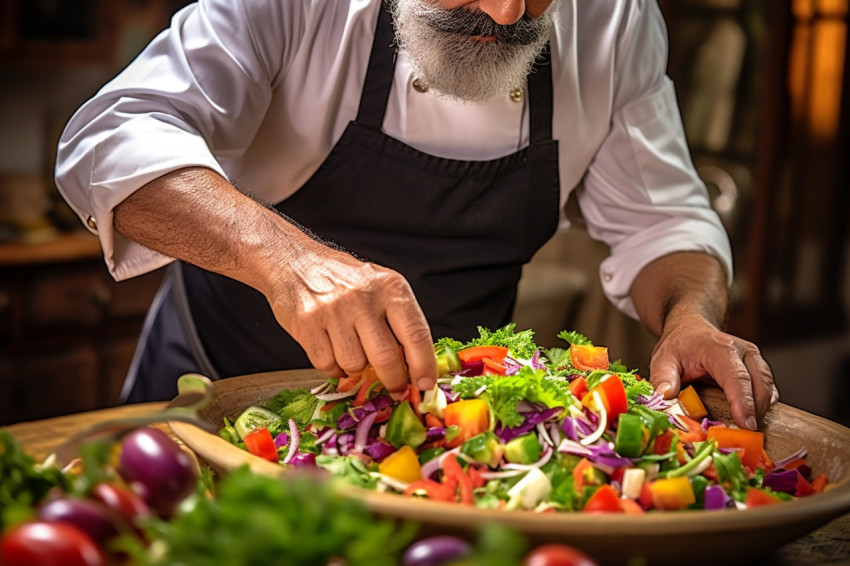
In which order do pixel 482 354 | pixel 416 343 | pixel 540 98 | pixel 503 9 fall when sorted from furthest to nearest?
pixel 540 98 < pixel 503 9 < pixel 482 354 < pixel 416 343

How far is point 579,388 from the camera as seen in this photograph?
1474 millimetres

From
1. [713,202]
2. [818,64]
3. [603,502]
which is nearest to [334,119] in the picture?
[603,502]

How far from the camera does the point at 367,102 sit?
2.00 metres

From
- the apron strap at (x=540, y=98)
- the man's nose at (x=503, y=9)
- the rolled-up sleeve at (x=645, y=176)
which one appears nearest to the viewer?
the man's nose at (x=503, y=9)

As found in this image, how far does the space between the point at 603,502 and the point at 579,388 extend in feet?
1.02

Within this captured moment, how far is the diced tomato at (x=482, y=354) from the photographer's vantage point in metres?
1.52

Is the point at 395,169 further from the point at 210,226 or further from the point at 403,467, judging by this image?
the point at 403,467

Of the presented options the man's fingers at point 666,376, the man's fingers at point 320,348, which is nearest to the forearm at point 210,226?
the man's fingers at point 320,348

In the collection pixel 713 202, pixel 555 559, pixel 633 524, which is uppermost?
pixel 555 559

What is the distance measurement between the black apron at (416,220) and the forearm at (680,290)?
0.87ft

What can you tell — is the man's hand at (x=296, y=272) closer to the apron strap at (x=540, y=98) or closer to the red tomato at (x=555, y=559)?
the red tomato at (x=555, y=559)

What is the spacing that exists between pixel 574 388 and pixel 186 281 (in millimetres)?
1240

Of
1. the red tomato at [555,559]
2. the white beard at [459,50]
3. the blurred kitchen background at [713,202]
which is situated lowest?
the blurred kitchen background at [713,202]

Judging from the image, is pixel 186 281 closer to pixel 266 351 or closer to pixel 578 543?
pixel 266 351
